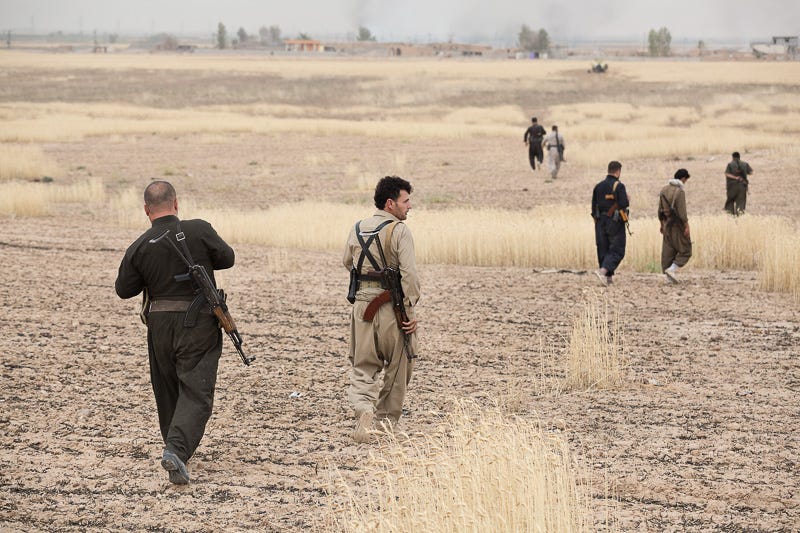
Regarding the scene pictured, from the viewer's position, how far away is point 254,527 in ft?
17.7

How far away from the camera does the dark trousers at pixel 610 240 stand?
12.0 m

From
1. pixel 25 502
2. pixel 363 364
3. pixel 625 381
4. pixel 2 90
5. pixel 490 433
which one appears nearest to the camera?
pixel 490 433

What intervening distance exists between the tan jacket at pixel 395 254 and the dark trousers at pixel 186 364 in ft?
3.74

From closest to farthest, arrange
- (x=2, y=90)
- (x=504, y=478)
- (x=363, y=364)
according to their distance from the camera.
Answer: (x=504, y=478)
(x=363, y=364)
(x=2, y=90)

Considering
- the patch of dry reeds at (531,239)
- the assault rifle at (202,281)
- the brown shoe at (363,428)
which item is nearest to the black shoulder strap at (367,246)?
the brown shoe at (363,428)

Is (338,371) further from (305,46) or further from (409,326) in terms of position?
(305,46)

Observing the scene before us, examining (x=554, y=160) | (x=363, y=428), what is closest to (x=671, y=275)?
(x=363, y=428)

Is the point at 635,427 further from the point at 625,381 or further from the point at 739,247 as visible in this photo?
the point at 739,247

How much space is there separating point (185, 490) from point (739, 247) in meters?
9.91

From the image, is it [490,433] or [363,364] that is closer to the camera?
[490,433]

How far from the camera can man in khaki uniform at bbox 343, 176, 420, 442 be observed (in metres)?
6.69

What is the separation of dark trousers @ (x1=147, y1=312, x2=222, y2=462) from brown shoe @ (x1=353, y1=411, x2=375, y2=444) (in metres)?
1.05

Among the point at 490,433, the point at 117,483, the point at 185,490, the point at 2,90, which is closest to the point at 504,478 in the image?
the point at 490,433

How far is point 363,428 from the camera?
6.65 meters
